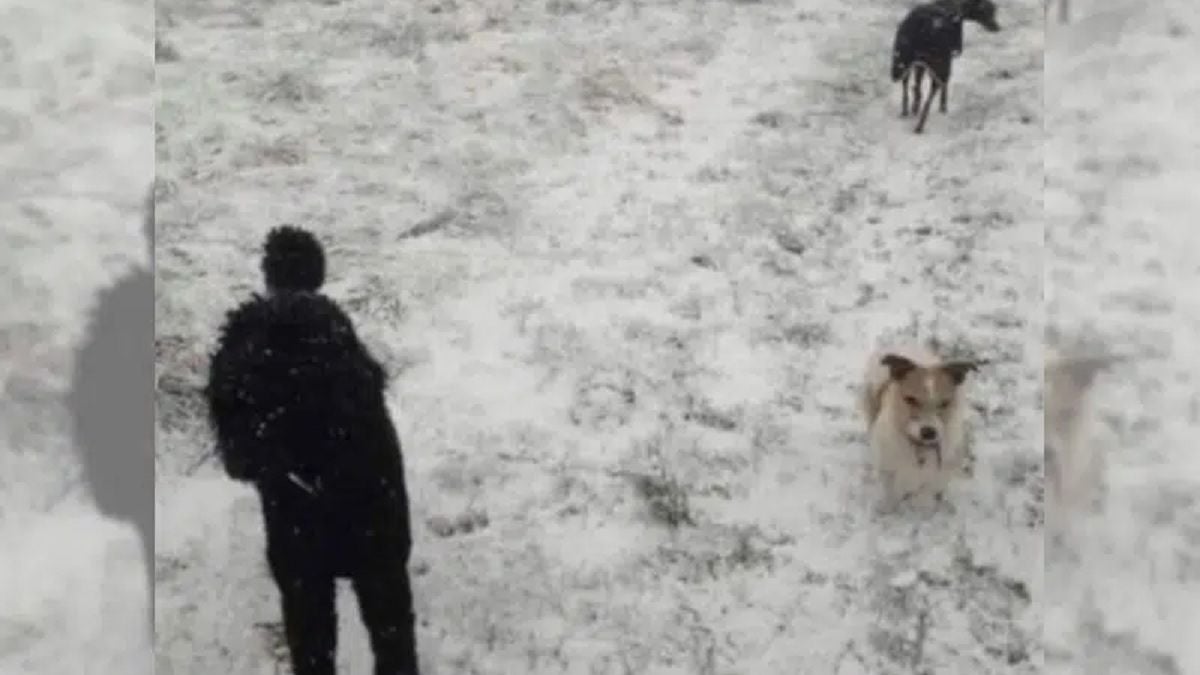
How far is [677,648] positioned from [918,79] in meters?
0.94

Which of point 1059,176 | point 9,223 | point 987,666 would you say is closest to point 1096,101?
point 1059,176

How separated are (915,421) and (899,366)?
0.08 metres

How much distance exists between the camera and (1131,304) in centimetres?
202

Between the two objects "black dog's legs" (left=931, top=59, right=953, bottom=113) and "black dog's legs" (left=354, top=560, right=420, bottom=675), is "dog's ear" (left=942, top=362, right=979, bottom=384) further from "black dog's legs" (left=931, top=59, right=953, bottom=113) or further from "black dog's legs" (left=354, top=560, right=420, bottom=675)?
"black dog's legs" (left=354, top=560, right=420, bottom=675)

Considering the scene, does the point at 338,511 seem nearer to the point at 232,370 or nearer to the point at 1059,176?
the point at 232,370

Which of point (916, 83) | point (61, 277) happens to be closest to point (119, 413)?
point (61, 277)

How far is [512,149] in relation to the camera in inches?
81.9

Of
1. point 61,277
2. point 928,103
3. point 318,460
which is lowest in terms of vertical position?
point 318,460

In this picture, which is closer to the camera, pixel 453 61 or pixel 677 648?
pixel 677 648

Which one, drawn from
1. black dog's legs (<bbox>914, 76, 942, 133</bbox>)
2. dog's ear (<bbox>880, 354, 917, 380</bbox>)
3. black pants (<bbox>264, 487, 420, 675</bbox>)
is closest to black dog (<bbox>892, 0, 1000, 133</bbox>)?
black dog's legs (<bbox>914, 76, 942, 133</bbox>)

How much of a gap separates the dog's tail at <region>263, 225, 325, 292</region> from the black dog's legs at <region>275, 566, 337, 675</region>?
0.43 metres

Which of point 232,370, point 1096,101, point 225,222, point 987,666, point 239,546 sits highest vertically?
point 1096,101

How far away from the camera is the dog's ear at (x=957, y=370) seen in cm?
198

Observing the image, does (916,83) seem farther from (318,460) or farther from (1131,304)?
(318,460)
